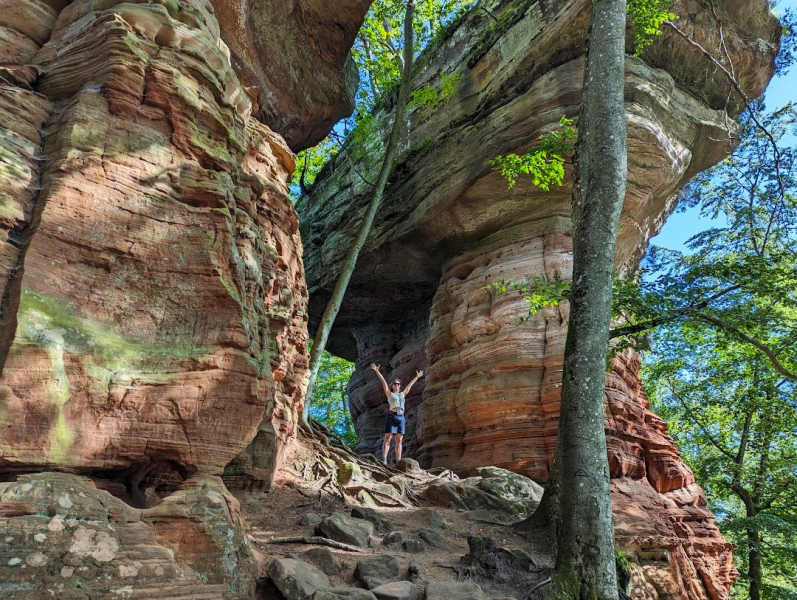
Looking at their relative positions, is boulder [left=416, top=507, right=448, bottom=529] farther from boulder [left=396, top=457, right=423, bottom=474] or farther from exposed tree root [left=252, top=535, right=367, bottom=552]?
boulder [left=396, top=457, right=423, bottom=474]

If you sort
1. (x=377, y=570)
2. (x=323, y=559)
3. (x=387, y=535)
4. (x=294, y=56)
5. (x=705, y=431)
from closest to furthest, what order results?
(x=377, y=570), (x=323, y=559), (x=387, y=535), (x=294, y=56), (x=705, y=431)

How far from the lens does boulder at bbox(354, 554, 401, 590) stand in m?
4.96

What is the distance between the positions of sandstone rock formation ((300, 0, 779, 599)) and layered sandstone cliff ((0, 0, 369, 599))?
690 centimetres

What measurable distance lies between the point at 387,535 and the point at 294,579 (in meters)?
2.61

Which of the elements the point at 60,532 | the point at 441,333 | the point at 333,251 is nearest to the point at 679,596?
the point at 441,333

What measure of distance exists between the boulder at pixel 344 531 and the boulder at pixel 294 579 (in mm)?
1415

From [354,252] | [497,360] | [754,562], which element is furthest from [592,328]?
[754,562]

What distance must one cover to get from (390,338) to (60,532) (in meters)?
16.3

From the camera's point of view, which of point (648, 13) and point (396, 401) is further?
point (396, 401)

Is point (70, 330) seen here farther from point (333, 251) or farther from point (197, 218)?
point (333, 251)

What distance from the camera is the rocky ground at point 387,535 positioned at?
4.81 m

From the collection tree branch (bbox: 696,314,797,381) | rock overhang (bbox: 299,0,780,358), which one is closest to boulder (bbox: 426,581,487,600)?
tree branch (bbox: 696,314,797,381)

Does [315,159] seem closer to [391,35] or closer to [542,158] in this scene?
[391,35]

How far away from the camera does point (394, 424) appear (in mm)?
13344
